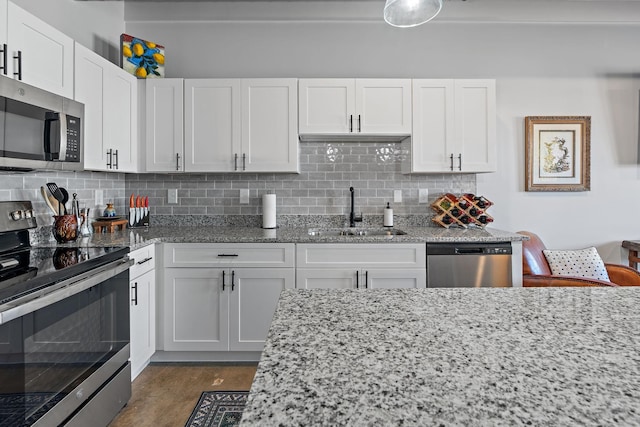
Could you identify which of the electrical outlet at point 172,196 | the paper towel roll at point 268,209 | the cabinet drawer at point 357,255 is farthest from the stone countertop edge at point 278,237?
the electrical outlet at point 172,196

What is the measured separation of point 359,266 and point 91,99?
2.04 metres

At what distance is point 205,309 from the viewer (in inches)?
104

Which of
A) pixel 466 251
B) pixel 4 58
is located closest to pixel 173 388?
pixel 4 58

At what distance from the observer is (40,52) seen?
77.2 inches

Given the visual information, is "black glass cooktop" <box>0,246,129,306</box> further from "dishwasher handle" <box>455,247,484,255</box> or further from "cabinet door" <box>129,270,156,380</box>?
"dishwasher handle" <box>455,247,484,255</box>

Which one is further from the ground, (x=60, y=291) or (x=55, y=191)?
(x=55, y=191)

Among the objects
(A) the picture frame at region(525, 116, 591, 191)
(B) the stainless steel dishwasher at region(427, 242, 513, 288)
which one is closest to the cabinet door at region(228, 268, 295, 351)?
(B) the stainless steel dishwasher at region(427, 242, 513, 288)

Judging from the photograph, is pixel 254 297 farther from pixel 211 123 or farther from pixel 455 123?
pixel 455 123

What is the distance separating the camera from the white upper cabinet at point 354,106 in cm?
294

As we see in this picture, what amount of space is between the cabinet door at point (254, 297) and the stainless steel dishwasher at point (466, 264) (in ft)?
3.21

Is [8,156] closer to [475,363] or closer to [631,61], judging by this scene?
[475,363]

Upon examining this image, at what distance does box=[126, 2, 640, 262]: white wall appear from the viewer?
10.9 ft

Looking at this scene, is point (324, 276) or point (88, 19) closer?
point (324, 276)

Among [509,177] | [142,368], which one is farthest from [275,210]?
[509,177]
